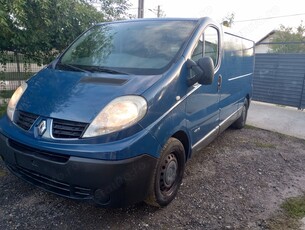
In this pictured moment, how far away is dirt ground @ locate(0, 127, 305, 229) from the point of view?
2396 millimetres

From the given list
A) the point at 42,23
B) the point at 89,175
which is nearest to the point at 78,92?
the point at 89,175

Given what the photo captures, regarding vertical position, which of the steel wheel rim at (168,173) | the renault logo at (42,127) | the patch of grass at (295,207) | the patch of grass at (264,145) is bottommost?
the patch of grass at (264,145)

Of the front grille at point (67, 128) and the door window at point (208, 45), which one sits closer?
the front grille at point (67, 128)

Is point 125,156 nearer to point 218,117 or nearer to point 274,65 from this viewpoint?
point 218,117

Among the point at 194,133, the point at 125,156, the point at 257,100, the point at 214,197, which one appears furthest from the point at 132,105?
the point at 257,100

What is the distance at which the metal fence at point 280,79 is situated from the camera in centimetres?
818

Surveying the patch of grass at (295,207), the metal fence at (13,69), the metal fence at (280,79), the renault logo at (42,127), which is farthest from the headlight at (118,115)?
the metal fence at (280,79)

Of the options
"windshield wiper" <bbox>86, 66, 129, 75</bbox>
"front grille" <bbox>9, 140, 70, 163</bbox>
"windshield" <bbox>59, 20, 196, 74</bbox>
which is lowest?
"front grille" <bbox>9, 140, 70, 163</bbox>

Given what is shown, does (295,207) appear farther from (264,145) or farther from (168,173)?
(264,145)

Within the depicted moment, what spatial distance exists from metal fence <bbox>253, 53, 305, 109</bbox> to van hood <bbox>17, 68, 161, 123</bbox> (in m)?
7.37

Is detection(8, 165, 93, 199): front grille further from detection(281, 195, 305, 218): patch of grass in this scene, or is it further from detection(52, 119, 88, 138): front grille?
detection(281, 195, 305, 218): patch of grass

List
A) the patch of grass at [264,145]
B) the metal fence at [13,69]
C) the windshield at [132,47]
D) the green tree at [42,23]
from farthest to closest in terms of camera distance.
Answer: the metal fence at [13,69] < the patch of grass at [264,145] < the green tree at [42,23] < the windshield at [132,47]

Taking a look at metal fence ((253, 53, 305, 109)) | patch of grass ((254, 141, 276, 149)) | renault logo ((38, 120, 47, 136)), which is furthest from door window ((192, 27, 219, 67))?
metal fence ((253, 53, 305, 109))

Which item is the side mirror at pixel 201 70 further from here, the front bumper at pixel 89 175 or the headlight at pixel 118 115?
the front bumper at pixel 89 175
